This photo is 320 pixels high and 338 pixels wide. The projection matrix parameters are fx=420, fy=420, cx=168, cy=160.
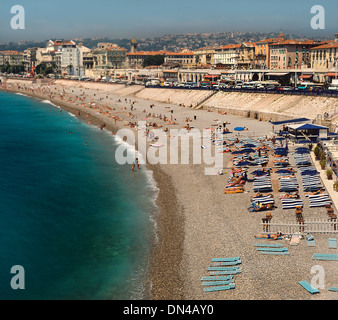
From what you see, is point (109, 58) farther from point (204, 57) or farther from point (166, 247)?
point (166, 247)

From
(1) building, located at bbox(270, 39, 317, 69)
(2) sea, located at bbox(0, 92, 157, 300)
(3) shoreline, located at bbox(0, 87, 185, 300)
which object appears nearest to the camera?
(3) shoreline, located at bbox(0, 87, 185, 300)

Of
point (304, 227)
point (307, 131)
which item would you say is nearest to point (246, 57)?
point (307, 131)

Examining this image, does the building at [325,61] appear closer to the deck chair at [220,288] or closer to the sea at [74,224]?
the sea at [74,224]

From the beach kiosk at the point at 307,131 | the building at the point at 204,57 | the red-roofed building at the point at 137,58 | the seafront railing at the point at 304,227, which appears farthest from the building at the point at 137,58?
the seafront railing at the point at 304,227

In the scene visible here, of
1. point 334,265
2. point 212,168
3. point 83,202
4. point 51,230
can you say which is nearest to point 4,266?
point 51,230

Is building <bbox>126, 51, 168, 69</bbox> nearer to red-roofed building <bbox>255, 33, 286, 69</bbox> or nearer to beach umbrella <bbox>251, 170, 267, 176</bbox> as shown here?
red-roofed building <bbox>255, 33, 286, 69</bbox>

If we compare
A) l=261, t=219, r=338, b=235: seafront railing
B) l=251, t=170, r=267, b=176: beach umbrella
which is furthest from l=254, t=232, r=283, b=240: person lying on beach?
l=251, t=170, r=267, b=176: beach umbrella
